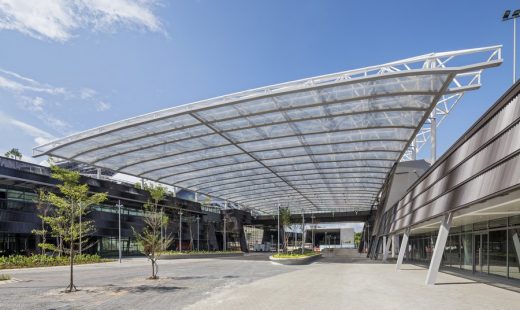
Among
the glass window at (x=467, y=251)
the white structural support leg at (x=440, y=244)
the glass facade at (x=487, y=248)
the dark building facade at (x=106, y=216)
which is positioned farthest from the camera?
the dark building facade at (x=106, y=216)

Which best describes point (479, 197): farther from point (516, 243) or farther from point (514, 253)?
point (514, 253)

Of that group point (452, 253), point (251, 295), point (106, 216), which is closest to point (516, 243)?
point (452, 253)

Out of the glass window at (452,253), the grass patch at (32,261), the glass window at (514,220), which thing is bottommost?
the grass patch at (32,261)

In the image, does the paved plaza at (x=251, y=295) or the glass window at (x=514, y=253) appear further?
the glass window at (x=514, y=253)

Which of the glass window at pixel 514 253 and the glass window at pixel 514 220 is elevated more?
the glass window at pixel 514 220

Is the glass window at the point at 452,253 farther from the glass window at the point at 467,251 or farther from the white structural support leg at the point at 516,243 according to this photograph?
the white structural support leg at the point at 516,243

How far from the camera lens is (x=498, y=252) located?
67.9ft

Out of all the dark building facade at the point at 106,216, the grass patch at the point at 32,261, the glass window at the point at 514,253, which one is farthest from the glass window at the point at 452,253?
the dark building facade at the point at 106,216

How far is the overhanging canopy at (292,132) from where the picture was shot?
2439cm

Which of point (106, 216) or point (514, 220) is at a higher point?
point (514, 220)

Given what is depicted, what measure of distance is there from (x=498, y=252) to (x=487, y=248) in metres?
1.60

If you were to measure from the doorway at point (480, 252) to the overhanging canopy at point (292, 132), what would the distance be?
26.6ft

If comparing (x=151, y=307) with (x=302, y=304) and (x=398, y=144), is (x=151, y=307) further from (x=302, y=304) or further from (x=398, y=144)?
(x=398, y=144)

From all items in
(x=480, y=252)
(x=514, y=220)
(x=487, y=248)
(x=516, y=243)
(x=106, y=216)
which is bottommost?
(x=480, y=252)
